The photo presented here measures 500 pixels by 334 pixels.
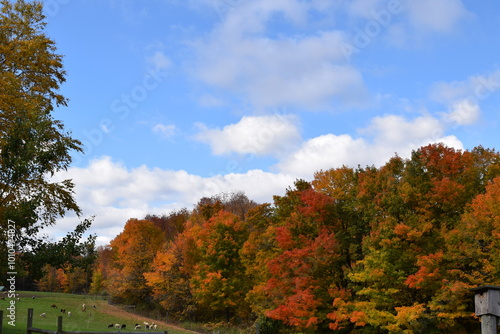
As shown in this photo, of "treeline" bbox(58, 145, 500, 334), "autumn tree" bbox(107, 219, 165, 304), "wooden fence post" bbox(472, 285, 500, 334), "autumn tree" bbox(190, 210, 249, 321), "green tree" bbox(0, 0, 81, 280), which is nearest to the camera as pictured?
"wooden fence post" bbox(472, 285, 500, 334)

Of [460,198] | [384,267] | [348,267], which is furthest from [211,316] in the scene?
[460,198]

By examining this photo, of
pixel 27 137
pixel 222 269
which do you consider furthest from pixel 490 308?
pixel 222 269

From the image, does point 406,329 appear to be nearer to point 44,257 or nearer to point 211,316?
point 44,257

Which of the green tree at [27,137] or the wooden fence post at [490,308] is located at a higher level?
the green tree at [27,137]

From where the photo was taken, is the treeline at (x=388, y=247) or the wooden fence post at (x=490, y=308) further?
the treeline at (x=388, y=247)

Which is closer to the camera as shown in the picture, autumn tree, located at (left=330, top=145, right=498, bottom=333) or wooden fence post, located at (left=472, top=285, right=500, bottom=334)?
wooden fence post, located at (left=472, top=285, right=500, bottom=334)

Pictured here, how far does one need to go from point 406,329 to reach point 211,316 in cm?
3057

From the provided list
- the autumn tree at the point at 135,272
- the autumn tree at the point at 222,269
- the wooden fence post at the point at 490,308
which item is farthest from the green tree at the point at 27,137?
the autumn tree at the point at 135,272

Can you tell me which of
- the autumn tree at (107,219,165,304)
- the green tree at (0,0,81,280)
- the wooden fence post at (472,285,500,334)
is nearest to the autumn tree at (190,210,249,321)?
the autumn tree at (107,219,165,304)

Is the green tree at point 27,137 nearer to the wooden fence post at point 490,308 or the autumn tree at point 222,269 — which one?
the wooden fence post at point 490,308

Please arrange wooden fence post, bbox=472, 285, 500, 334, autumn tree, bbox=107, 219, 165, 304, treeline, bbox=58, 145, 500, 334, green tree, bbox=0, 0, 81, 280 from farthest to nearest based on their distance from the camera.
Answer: autumn tree, bbox=107, 219, 165, 304, treeline, bbox=58, 145, 500, 334, green tree, bbox=0, 0, 81, 280, wooden fence post, bbox=472, 285, 500, 334

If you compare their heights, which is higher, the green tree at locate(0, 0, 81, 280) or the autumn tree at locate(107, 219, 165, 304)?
the green tree at locate(0, 0, 81, 280)

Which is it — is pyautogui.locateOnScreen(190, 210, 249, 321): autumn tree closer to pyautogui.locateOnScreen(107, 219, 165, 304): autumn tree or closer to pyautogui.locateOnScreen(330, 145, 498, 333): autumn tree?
pyautogui.locateOnScreen(107, 219, 165, 304): autumn tree

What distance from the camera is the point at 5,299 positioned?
185ft
